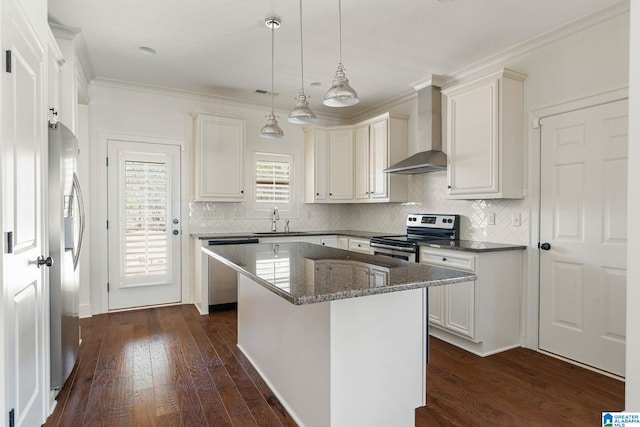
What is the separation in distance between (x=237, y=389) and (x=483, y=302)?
6.81 ft

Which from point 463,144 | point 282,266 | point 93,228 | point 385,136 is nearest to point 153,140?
point 93,228

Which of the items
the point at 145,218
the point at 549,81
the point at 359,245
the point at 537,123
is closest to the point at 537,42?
the point at 549,81

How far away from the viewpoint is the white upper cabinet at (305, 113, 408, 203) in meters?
4.50

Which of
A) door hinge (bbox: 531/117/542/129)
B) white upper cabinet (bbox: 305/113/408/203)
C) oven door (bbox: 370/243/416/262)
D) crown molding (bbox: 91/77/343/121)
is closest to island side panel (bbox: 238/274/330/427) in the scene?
oven door (bbox: 370/243/416/262)

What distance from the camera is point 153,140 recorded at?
4.29 meters

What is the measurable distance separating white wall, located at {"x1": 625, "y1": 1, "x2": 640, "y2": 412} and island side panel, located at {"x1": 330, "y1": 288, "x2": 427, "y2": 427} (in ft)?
3.12

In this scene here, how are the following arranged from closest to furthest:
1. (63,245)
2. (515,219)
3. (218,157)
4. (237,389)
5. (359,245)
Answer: (63,245) → (237,389) → (515,219) → (218,157) → (359,245)

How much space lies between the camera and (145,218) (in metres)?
4.24

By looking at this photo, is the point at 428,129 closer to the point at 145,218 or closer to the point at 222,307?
the point at 222,307

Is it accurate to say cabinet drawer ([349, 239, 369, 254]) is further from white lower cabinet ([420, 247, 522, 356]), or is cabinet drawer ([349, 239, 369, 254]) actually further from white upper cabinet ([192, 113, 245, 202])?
white upper cabinet ([192, 113, 245, 202])

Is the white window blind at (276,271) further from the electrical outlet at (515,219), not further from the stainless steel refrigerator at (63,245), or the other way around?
the electrical outlet at (515,219)

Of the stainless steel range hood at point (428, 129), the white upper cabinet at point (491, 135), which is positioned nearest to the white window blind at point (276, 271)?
the white upper cabinet at point (491, 135)

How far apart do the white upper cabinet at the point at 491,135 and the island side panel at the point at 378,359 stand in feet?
5.76

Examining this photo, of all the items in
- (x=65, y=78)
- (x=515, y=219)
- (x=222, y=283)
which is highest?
(x=65, y=78)
